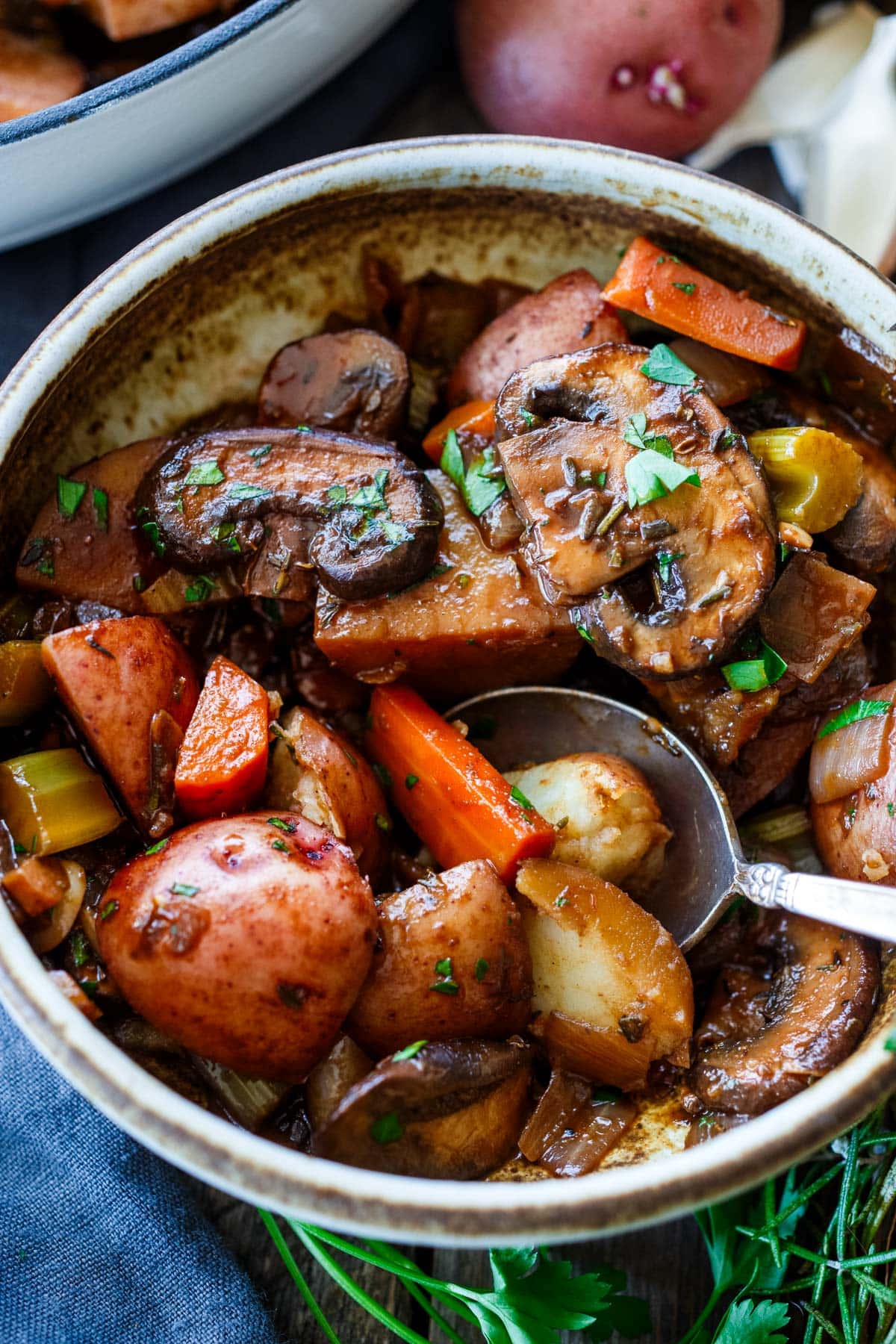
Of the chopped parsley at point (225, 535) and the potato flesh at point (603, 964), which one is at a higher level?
the chopped parsley at point (225, 535)

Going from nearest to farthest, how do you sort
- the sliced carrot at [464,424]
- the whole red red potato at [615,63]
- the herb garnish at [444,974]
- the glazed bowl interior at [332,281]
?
the glazed bowl interior at [332,281] < the herb garnish at [444,974] < the sliced carrot at [464,424] < the whole red red potato at [615,63]

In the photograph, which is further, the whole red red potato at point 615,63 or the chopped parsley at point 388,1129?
the whole red red potato at point 615,63

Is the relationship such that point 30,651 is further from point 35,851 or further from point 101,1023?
point 101,1023

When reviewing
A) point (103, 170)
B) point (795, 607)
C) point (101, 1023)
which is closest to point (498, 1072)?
point (101, 1023)

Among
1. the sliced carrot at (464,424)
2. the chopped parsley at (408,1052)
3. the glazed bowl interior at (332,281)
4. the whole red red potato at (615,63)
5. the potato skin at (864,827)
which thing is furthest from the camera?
the whole red red potato at (615,63)

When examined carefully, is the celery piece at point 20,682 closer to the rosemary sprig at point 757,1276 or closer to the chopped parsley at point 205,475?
the chopped parsley at point 205,475

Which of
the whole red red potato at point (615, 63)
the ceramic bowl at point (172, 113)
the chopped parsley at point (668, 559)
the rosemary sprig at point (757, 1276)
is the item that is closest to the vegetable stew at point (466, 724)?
the chopped parsley at point (668, 559)
